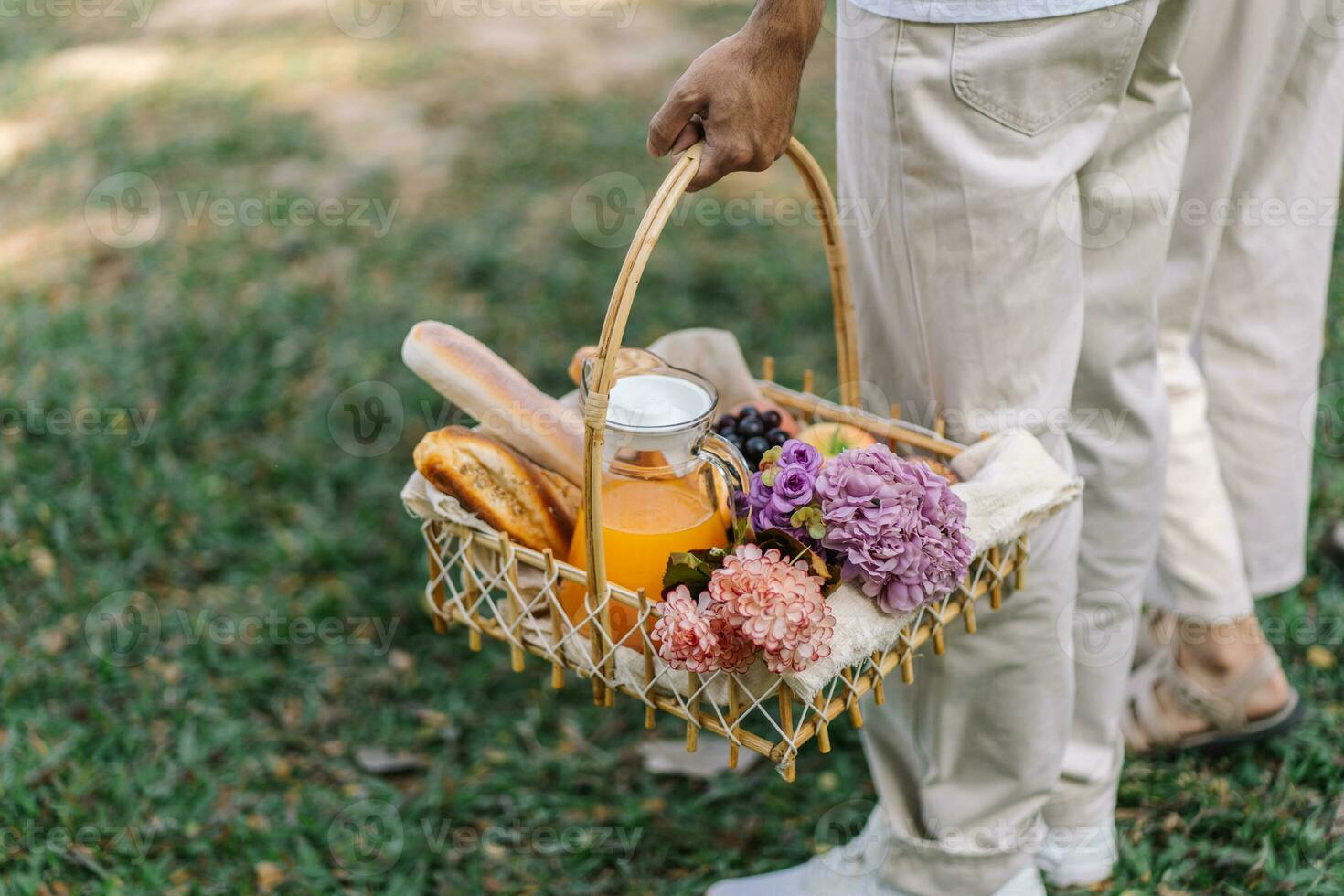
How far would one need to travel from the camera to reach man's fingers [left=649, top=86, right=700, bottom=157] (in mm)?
1352

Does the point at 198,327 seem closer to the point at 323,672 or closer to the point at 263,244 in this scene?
the point at 263,244

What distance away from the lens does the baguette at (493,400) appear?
1546 millimetres

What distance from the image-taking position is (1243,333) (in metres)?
2.09

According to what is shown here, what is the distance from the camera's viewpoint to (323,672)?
8.18 ft

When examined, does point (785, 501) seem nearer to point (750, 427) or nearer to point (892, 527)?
point (892, 527)

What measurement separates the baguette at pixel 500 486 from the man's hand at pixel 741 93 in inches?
16.4

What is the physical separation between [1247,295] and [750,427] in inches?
39.6

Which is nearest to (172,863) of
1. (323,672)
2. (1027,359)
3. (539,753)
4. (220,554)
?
(323,672)

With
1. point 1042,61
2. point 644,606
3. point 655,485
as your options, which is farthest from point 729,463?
point 1042,61

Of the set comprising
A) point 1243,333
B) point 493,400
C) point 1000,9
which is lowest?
point 1243,333

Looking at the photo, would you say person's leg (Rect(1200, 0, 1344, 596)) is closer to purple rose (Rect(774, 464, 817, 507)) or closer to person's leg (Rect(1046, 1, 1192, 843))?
person's leg (Rect(1046, 1, 1192, 843))

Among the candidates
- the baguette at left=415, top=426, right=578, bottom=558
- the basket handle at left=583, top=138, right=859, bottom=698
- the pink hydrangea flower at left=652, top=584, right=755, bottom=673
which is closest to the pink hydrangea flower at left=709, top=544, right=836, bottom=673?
the pink hydrangea flower at left=652, top=584, right=755, bottom=673

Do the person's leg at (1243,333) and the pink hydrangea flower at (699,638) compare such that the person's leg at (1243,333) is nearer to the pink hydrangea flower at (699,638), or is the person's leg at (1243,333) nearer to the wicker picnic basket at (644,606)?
the wicker picnic basket at (644,606)

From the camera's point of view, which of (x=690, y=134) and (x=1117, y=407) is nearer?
(x=690, y=134)
